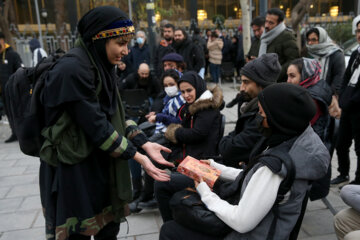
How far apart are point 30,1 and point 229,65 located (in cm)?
1739

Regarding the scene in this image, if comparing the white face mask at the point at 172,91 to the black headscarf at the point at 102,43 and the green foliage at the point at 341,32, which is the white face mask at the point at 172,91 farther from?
the green foliage at the point at 341,32

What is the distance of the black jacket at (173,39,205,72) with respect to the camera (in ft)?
21.6

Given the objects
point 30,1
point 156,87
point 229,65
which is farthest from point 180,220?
point 30,1

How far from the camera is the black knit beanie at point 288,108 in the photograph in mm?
1685

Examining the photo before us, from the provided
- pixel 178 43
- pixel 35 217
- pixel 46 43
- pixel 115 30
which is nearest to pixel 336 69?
pixel 178 43

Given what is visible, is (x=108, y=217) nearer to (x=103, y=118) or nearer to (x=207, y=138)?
(x=103, y=118)

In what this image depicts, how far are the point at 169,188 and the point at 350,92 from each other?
2.38 meters

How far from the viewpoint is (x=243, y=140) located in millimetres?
2645

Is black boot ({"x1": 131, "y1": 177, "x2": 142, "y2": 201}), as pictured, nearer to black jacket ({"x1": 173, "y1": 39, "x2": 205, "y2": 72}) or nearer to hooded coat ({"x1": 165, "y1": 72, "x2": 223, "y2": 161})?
hooded coat ({"x1": 165, "y1": 72, "x2": 223, "y2": 161})

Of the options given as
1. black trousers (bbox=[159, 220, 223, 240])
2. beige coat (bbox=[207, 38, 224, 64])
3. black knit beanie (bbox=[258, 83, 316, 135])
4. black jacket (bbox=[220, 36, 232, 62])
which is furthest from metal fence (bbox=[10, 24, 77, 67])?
black knit beanie (bbox=[258, 83, 316, 135])

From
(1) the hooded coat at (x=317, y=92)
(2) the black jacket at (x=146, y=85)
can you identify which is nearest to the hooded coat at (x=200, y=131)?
(1) the hooded coat at (x=317, y=92)

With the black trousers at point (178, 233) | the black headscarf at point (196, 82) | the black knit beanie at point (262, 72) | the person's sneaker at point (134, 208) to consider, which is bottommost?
the person's sneaker at point (134, 208)

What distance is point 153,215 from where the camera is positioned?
135 inches

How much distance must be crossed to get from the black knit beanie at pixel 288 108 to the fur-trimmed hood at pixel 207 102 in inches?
52.7
